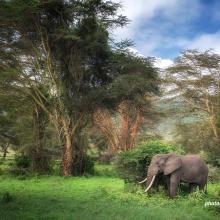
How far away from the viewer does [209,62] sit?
36469 millimetres

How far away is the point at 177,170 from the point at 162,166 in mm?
584

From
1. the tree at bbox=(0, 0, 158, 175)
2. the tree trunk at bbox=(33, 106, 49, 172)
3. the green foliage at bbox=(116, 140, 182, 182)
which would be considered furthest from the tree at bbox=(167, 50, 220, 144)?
the green foliage at bbox=(116, 140, 182, 182)

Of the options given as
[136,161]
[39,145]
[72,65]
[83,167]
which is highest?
[72,65]

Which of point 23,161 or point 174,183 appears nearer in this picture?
point 174,183

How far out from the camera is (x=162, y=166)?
17.0m

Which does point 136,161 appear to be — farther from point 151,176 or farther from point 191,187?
point 191,187

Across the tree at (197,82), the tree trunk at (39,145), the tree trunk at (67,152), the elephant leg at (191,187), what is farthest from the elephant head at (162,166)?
the tree at (197,82)

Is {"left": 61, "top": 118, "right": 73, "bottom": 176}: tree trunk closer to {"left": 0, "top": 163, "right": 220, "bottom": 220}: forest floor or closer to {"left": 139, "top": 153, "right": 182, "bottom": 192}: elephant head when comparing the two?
{"left": 0, "top": 163, "right": 220, "bottom": 220}: forest floor

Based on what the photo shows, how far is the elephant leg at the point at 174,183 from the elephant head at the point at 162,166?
9.0 inches

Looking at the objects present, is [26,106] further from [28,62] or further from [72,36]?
[72,36]

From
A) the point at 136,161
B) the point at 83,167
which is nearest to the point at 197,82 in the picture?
the point at 83,167

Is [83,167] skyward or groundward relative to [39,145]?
groundward

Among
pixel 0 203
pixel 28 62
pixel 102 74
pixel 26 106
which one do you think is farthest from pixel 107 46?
pixel 0 203

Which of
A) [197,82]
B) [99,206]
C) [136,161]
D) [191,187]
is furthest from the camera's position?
[197,82]
